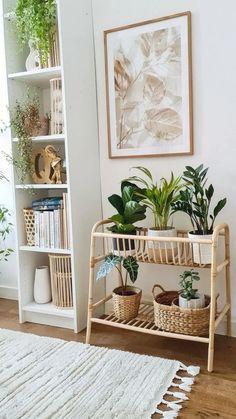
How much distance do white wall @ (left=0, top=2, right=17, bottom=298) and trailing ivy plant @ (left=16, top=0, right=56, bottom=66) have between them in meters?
0.54

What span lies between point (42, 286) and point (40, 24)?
1531mm

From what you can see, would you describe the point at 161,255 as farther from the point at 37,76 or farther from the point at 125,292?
the point at 37,76

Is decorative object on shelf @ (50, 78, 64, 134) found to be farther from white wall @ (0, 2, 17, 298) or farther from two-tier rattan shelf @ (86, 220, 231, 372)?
two-tier rattan shelf @ (86, 220, 231, 372)

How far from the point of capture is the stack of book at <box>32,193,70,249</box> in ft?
7.37

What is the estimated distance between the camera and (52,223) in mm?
2273

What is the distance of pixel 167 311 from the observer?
1.86 metres

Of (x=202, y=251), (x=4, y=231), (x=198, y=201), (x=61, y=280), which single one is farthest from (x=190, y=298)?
(x=4, y=231)

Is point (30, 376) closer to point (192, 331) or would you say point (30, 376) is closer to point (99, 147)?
point (192, 331)

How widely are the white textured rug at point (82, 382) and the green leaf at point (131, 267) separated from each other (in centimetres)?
38

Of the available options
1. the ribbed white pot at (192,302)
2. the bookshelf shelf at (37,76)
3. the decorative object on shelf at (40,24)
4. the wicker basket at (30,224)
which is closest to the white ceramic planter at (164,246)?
the ribbed white pot at (192,302)

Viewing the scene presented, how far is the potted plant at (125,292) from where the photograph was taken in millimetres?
1941

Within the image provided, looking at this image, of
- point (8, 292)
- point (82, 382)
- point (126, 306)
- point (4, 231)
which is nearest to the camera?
point (82, 382)

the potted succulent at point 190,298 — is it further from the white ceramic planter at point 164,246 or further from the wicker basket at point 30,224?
the wicker basket at point 30,224

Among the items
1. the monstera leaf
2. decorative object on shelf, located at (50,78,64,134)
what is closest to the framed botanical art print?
the monstera leaf
